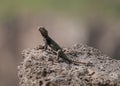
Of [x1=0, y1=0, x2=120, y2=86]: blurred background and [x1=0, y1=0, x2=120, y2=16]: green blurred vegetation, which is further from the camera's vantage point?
[x1=0, y1=0, x2=120, y2=16]: green blurred vegetation

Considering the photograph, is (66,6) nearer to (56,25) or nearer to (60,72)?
(56,25)

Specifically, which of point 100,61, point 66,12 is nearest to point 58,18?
point 66,12

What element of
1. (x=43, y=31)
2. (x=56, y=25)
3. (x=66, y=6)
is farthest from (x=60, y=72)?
→ (x=66, y=6)

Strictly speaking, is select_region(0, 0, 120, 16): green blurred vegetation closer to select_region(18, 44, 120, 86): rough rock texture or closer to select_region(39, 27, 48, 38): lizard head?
select_region(39, 27, 48, 38): lizard head

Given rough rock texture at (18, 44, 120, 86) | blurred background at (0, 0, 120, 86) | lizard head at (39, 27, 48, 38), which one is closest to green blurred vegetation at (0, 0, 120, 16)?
blurred background at (0, 0, 120, 86)

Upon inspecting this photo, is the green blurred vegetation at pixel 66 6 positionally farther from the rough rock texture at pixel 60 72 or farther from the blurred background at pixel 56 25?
the rough rock texture at pixel 60 72

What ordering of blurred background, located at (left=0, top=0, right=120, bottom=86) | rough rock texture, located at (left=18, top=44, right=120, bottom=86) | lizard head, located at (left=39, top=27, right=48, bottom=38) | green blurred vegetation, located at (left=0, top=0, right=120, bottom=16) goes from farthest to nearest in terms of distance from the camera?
green blurred vegetation, located at (left=0, top=0, right=120, bottom=16) → blurred background, located at (left=0, top=0, right=120, bottom=86) → lizard head, located at (left=39, top=27, right=48, bottom=38) → rough rock texture, located at (left=18, top=44, right=120, bottom=86)

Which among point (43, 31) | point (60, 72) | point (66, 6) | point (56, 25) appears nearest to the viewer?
point (60, 72)
